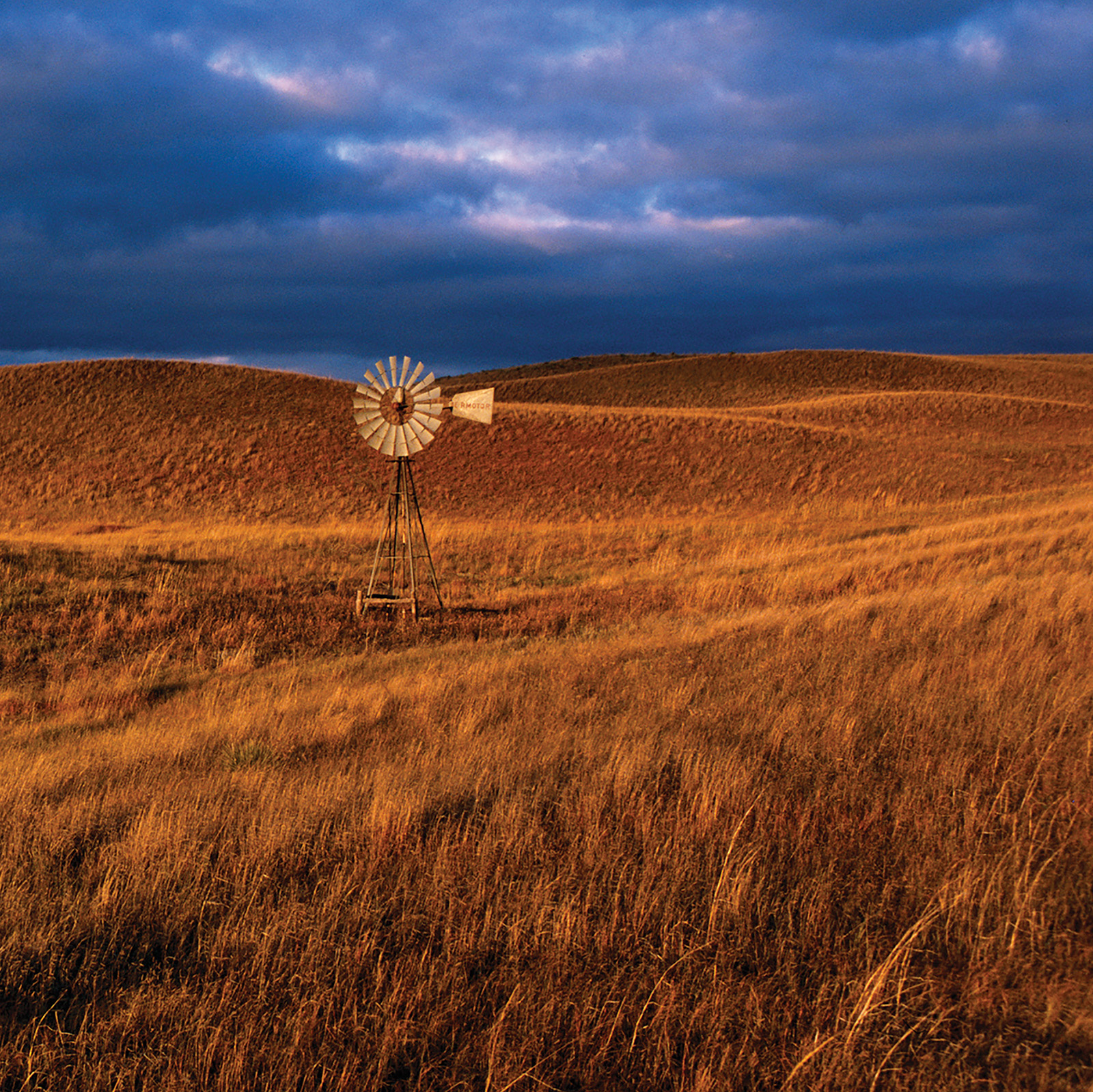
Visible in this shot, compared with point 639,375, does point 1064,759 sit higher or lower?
lower

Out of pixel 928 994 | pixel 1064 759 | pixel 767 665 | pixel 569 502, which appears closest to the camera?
pixel 928 994

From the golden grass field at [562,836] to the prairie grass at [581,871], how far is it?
0.02m

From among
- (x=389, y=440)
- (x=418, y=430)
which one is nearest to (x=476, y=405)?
(x=418, y=430)

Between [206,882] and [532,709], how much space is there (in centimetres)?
341

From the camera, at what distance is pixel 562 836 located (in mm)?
4328

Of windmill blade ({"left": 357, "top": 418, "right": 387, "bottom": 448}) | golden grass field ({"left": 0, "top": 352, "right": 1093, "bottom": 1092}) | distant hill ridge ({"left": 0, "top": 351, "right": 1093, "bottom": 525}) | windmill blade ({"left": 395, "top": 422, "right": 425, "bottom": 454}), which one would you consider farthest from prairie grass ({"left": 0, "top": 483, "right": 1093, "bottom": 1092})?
distant hill ridge ({"left": 0, "top": 351, "right": 1093, "bottom": 525})

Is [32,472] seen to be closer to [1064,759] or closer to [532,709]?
[532,709]

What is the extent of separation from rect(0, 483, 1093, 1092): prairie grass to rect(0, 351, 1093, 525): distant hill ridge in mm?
24065

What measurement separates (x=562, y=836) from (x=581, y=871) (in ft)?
1.19

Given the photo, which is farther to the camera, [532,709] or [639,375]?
[639,375]

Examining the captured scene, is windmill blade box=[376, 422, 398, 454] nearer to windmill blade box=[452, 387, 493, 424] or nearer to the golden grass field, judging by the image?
windmill blade box=[452, 387, 493, 424]

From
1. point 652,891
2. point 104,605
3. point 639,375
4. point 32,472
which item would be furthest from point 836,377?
point 652,891

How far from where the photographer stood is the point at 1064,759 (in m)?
5.12

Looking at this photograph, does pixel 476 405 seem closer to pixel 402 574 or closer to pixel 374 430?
pixel 374 430
